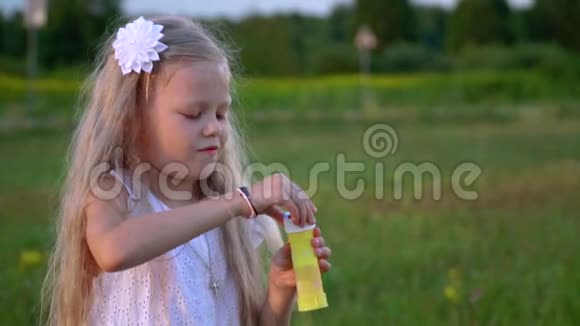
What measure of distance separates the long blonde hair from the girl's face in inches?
1.4

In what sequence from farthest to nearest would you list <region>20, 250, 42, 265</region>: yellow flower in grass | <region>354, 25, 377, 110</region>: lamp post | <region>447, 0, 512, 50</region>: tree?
1. <region>447, 0, 512, 50</region>: tree
2. <region>354, 25, 377, 110</region>: lamp post
3. <region>20, 250, 42, 265</region>: yellow flower in grass

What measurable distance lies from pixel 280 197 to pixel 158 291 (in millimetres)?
417

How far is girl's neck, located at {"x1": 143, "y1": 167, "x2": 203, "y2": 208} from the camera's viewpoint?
1.90 m

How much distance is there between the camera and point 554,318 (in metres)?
3.04

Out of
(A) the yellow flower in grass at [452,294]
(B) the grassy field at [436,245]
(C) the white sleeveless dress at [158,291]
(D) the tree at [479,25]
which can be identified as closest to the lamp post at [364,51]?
(D) the tree at [479,25]

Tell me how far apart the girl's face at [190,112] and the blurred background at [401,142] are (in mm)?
367

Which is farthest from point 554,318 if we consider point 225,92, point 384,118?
point 384,118

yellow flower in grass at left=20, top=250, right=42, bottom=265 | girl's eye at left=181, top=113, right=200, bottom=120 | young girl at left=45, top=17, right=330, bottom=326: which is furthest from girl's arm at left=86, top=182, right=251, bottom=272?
yellow flower in grass at left=20, top=250, right=42, bottom=265

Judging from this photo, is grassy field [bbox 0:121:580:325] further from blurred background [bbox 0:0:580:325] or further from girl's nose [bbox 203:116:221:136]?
girl's nose [bbox 203:116:221:136]


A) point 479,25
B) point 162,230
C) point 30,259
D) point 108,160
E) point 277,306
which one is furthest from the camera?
point 479,25

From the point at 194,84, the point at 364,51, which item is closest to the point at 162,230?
the point at 194,84

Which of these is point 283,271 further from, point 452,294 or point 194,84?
point 452,294

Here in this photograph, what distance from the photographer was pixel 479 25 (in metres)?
34.5

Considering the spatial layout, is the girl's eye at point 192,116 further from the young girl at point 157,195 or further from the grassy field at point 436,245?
the grassy field at point 436,245
